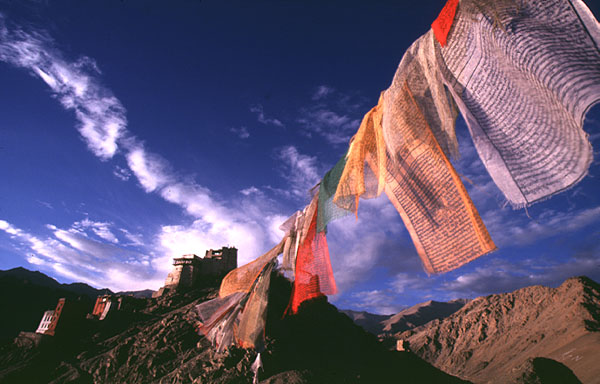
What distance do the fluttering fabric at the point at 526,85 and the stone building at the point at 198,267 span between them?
4100 cm

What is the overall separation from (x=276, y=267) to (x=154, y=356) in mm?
31668

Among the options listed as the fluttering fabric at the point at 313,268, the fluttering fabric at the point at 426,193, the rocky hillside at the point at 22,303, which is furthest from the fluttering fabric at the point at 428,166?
the rocky hillside at the point at 22,303

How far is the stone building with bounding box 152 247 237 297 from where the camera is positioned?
1473 inches

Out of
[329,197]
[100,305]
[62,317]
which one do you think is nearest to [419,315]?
[100,305]

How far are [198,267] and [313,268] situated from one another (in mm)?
39305

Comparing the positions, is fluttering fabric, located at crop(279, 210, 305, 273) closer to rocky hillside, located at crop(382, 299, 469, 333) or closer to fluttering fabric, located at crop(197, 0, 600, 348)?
fluttering fabric, located at crop(197, 0, 600, 348)

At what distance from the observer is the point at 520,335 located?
3584 centimetres

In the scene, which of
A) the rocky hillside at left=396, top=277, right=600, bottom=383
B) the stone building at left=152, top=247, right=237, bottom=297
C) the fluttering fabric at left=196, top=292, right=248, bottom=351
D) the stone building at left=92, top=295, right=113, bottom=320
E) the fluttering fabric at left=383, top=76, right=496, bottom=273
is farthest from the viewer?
the stone building at left=152, top=247, right=237, bottom=297

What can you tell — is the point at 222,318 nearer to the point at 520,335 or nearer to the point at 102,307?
the point at 102,307

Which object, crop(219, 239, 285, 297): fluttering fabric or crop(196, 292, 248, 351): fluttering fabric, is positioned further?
crop(196, 292, 248, 351): fluttering fabric

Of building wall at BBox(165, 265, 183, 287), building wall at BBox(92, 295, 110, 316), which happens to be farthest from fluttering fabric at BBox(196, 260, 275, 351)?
building wall at BBox(92, 295, 110, 316)

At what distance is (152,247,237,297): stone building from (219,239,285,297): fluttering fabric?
37.6 metres

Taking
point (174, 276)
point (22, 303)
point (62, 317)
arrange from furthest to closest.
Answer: point (22, 303), point (174, 276), point (62, 317)

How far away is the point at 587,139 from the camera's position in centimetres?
124
